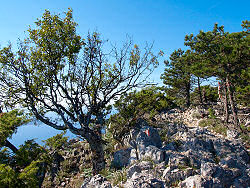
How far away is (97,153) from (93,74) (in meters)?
5.01

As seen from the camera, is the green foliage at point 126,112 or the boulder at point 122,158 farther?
A: the green foliage at point 126,112

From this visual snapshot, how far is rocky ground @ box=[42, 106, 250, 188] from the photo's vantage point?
5.77 m

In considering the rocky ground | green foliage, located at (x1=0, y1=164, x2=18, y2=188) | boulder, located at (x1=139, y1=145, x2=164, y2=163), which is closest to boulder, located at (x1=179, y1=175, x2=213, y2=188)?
the rocky ground

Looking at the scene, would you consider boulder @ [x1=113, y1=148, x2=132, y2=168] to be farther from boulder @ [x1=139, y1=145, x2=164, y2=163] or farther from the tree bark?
boulder @ [x1=139, y1=145, x2=164, y2=163]

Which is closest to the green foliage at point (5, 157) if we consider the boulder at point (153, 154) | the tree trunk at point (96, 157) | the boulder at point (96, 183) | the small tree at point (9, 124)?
the small tree at point (9, 124)

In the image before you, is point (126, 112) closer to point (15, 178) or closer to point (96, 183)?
point (96, 183)

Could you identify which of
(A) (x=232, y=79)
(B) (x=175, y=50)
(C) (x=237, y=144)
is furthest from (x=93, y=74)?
(B) (x=175, y=50)

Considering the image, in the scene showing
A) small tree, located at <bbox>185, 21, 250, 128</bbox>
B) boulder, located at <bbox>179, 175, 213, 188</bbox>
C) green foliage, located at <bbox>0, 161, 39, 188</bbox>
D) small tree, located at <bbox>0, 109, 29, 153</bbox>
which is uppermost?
small tree, located at <bbox>185, 21, 250, 128</bbox>

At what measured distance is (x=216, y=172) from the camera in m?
5.91

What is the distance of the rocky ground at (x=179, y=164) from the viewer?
5773mm

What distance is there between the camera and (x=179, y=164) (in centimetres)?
681

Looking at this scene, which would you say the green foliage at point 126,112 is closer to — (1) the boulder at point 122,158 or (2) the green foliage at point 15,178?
(1) the boulder at point 122,158

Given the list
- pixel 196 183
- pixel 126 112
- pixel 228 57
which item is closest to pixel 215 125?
pixel 228 57

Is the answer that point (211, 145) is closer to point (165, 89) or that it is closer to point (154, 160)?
point (154, 160)
